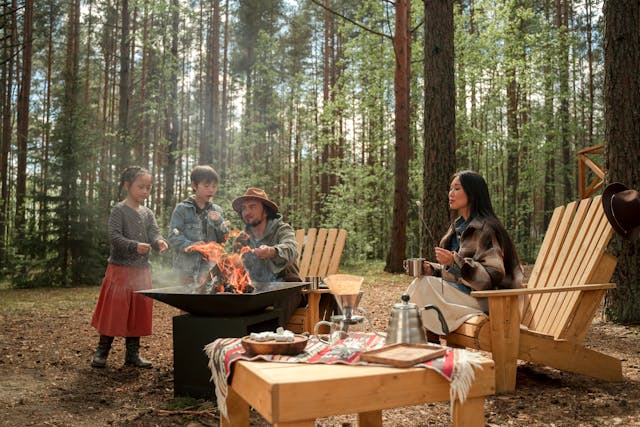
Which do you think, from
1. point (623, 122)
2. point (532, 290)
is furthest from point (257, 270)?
point (623, 122)

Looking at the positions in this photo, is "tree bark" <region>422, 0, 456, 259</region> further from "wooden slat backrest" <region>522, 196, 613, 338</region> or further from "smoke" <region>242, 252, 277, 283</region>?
"smoke" <region>242, 252, 277, 283</region>

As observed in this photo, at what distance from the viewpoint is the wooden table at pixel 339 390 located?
162 centimetres

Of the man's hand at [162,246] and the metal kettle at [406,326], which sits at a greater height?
the man's hand at [162,246]

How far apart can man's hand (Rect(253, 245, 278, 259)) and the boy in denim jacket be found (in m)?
0.58

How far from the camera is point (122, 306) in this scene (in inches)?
154

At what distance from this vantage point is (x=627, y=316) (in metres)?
4.99

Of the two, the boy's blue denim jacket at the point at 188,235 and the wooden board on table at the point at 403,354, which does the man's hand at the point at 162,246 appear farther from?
the wooden board on table at the point at 403,354

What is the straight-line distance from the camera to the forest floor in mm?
2832

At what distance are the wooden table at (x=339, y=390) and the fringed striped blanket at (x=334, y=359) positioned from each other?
0.04 metres

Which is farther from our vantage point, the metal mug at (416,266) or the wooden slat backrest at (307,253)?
the wooden slat backrest at (307,253)

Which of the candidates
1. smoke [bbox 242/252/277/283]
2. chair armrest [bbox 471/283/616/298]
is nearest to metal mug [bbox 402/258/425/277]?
chair armrest [bbox 471/283/616/298]

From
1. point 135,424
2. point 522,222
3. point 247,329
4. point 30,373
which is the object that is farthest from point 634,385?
point 522,222

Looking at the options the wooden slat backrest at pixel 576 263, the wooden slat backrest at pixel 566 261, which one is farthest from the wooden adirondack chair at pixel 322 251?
the wooden slat backrest at pixel 576 263

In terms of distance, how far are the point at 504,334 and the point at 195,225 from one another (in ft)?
8.12
